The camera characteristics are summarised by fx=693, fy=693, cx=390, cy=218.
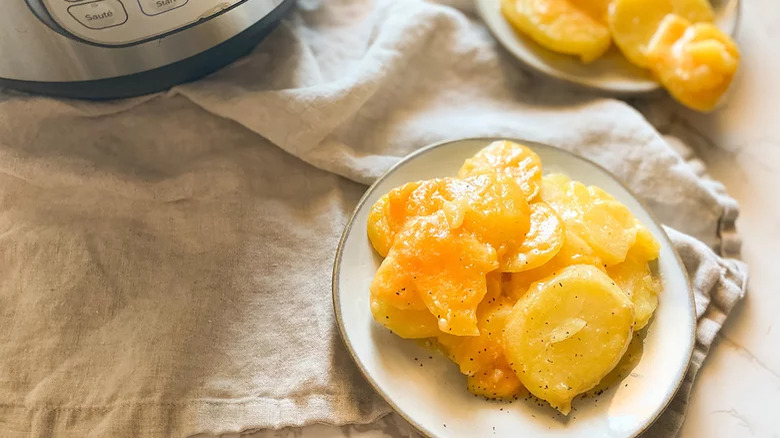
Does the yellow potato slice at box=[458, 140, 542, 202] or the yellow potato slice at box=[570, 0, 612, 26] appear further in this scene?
the yellow potato slice at box=[570, 0, 612, 26]

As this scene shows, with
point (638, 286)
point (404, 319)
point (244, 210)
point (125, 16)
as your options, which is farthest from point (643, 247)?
point (125, 16)

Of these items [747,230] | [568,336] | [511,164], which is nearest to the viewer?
[568,336]

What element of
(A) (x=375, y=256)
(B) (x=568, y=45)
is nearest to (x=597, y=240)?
(A) (x=375, y=256)

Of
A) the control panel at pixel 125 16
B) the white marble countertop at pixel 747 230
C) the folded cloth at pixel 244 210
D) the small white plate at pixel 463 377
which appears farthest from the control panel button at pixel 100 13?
the white marble countertop at pixel 747 230

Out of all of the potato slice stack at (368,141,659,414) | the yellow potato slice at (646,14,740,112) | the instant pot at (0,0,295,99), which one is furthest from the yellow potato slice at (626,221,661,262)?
the instant pot at (0,0,295,99)

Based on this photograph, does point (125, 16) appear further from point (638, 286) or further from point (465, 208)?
point (638, 286)

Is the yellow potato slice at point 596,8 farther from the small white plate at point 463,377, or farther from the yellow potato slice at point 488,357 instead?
the yellow potato slice at point 488,357

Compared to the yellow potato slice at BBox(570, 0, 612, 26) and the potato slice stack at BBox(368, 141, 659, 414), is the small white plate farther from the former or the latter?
the yellow potato slice at BBox(570, 0, 612, 26)

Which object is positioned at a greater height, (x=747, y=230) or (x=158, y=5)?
(x=158, y=5)
